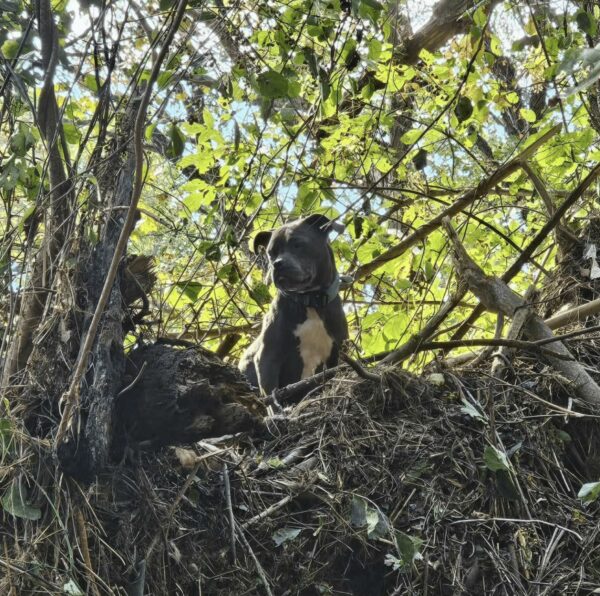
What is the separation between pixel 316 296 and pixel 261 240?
2.30 ft

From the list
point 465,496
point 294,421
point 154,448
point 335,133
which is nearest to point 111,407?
point 154,448

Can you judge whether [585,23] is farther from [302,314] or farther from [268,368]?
[268,368]

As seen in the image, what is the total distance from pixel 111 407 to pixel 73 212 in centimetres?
90

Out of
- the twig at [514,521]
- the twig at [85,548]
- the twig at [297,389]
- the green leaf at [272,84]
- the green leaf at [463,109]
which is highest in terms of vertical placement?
the green leaf at [463,109]

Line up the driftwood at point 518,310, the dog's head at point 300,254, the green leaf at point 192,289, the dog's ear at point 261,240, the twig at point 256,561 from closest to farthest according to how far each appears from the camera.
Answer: the twig at point 256,561 → the green leaf at point 192,289 → the driftwood at point 518,310 → the dog's head at point 300,254 → the dog's ear at point 261,240

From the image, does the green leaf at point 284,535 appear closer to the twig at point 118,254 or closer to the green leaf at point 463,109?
the twig at point 118,254

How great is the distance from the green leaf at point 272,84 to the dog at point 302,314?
2.95m

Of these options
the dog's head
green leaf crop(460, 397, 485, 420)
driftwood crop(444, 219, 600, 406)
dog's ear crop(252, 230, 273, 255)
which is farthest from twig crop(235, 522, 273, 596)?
dog's ear crop(252, 230, 273, 255)

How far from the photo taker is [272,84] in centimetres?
387

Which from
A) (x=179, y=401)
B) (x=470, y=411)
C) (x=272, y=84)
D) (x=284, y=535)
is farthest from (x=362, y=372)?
(x=272, y=84)

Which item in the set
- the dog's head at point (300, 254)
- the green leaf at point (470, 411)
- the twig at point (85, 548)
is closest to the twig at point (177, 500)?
the twig at point (85, 548)

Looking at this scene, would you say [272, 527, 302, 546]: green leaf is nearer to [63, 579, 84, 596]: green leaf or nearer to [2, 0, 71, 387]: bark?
[63, 579, 84, 596]: green leaf

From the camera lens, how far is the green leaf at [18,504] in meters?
3.35

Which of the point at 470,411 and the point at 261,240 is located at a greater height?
the point at 261,240
